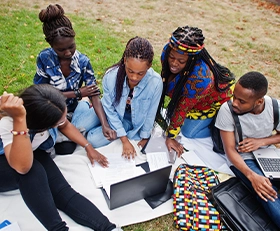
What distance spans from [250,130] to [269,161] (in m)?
0.34

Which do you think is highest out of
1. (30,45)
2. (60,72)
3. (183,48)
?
(183,48)

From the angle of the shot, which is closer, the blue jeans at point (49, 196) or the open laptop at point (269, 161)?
the blue jeans at point (49, 196)

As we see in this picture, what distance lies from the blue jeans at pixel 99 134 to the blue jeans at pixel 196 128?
2.24 feet

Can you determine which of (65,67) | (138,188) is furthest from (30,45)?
(138,188)

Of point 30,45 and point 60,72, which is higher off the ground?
point 60,72

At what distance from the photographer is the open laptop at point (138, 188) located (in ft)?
7.30

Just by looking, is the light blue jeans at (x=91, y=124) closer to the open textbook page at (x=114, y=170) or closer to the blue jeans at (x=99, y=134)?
the blue jeans at (x=99, y=134)

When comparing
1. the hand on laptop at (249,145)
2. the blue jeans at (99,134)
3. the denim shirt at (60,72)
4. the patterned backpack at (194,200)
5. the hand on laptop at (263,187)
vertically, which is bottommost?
the patterned backpack at (194,200)

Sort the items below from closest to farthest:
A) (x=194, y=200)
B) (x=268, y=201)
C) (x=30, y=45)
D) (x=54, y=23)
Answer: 1. (x=268, y=201)
2. (x=194, y=200)
3. (x=54, y=23)
4. (x=30, y=45)

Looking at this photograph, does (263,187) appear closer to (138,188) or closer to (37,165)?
(138,188)

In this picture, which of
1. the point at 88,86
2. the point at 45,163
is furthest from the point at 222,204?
the point at 88,86

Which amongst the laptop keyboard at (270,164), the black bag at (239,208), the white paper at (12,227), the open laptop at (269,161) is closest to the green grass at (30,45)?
the white paper at (12,227)

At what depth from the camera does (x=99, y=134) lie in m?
3.00

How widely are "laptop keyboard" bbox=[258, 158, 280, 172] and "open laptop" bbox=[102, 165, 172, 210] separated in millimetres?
944
